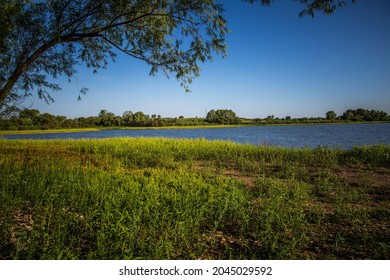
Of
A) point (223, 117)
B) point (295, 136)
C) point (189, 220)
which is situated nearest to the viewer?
point (189, 220)

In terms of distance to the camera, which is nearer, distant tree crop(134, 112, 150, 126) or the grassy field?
the grassy field

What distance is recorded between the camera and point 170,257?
3570mm

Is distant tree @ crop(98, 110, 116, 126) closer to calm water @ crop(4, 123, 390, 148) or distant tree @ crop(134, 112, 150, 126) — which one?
distant tree @ crop(134, 112, 150, 126)

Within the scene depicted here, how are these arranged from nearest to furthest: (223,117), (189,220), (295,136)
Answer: (189,220) → (295,136) → (223,117)

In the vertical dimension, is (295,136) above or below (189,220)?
below

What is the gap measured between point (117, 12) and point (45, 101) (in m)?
4.18

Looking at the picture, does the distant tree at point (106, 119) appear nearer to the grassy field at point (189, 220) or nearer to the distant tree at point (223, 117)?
the distant tree at point (223, 117)

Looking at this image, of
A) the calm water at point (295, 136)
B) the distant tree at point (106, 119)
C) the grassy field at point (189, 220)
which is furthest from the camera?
the distant tree at point (106, 119)

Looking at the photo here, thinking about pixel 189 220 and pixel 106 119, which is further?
pixel 106 119

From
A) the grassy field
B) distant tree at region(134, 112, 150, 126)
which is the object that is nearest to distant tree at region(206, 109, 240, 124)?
distant tree at region(134, 112, 150, 126)

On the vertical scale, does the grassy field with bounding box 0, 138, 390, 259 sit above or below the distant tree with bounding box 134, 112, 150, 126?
below

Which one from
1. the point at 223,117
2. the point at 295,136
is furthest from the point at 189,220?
the point at 223,117

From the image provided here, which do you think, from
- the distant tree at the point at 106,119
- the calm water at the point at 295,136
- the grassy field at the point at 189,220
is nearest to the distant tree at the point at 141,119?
the distant tree at the point at 106,119

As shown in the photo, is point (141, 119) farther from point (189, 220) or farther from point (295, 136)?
point (189, 220)
